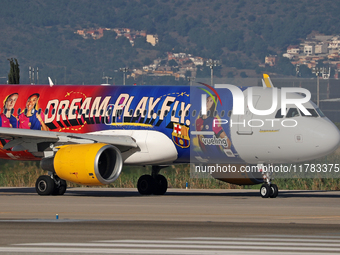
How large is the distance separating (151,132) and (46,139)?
390 centimetres

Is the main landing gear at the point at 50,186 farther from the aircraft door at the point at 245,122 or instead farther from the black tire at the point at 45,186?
the aircraft door at the point at 245,122

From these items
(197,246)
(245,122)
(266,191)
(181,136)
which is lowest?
(197,246)

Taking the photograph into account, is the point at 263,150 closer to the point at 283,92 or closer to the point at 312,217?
the point at 283,92

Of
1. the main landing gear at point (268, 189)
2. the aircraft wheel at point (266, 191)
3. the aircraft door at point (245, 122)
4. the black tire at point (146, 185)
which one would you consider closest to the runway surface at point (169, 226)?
the main landing gear at point (268, 189)

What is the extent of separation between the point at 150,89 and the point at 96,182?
5.26 metres

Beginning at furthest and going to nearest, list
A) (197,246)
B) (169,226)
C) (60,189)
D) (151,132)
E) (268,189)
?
1. (60,189)
2. (151,132)
3. (268,189)
4. (169,226)
5. (197,246)

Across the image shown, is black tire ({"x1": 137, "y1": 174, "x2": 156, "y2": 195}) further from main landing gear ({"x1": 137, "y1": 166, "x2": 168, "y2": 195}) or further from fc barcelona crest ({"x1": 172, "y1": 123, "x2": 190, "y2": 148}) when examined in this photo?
fc barcelona crest ({"x1": 172, "y1": 123, "x2": 190, "y2": 148})

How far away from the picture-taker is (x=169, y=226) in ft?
59.5

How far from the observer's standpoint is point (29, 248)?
1459 cm

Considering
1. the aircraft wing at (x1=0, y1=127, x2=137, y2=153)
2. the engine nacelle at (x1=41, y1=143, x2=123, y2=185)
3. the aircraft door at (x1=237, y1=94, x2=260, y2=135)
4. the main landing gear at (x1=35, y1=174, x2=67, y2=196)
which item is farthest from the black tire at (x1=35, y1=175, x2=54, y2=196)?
the aircraft door at (x1=237, y1=94, x2=260, y2=135)

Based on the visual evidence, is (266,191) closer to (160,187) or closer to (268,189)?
(268,189)

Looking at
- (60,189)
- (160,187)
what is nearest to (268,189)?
(160,187)

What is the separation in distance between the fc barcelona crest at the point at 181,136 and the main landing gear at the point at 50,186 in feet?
15.2

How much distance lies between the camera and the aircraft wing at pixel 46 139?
28.2m
